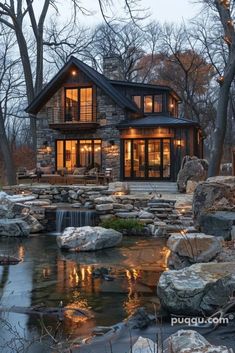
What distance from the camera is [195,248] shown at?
325 inches

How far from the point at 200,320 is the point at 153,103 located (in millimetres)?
18991

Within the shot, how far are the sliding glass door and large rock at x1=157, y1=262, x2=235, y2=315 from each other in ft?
50.0

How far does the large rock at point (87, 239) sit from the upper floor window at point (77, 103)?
38.0 feet

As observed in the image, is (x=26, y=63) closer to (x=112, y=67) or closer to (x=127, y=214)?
(x=112, y=67)

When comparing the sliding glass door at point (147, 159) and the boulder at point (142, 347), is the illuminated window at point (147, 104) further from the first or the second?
the boulder at point (142, 347)

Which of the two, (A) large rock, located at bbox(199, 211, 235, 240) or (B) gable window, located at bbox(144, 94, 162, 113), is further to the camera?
(B) gable window, located at bbox(144, 94, 162, 113)

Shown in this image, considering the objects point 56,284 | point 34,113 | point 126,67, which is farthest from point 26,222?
point 126,67

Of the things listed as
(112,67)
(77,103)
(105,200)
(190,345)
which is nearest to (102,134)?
(77,103)

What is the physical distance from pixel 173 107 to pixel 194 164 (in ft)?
25.7

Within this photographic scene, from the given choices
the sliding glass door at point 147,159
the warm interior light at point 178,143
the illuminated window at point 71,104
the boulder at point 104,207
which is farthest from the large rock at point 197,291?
the illuminated window at point 71,104

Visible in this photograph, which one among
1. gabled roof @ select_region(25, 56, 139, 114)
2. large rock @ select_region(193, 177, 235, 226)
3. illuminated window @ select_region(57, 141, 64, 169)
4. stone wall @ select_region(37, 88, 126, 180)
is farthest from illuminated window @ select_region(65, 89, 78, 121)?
large rock @ select_region(193, 177, 235, 226)

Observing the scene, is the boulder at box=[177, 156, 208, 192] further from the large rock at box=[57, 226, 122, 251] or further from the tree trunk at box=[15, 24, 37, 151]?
the tree trunk at box=[15, 24, 37, 151]

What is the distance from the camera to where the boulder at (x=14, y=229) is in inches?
545

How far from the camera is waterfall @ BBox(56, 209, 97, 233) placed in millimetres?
15000
